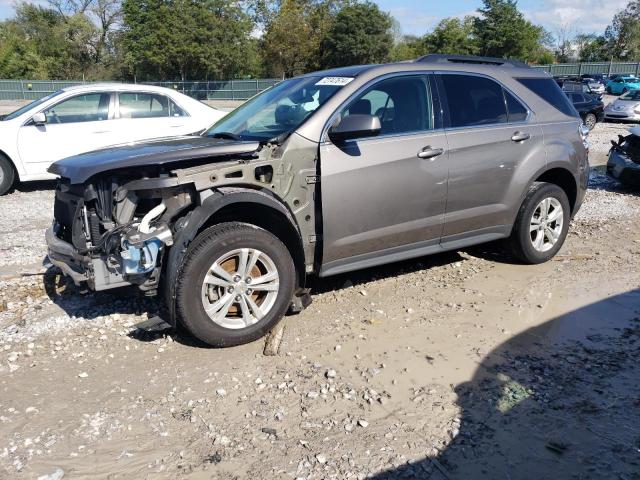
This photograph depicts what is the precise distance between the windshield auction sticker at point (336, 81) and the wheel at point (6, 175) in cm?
666

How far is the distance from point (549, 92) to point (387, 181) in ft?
7.78

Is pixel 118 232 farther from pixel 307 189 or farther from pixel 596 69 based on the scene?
pixel 596 69

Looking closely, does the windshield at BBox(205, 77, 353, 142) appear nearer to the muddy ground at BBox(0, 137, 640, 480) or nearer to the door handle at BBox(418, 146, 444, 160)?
the door handle at BBox(418, 146, 444, 160)

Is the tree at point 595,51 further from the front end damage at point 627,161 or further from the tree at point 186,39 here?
the front end damage at point 627,161

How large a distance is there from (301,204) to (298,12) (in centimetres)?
5734

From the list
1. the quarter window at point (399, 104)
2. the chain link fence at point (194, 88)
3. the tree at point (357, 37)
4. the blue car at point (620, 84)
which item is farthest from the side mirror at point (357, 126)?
the tree at point (357, 37)

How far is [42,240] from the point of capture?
22.1 feet

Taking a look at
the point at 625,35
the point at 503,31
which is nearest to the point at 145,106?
the point at 503,31

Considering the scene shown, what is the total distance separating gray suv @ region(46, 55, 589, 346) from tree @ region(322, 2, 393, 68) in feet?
172

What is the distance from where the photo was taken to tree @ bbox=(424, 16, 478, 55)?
6194 centimetres

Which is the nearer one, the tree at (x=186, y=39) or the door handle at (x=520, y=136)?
the door handle at (x=520, y=136)

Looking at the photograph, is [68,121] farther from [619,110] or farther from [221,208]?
[619,110]

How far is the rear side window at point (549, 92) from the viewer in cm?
558

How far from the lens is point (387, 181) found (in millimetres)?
4484
